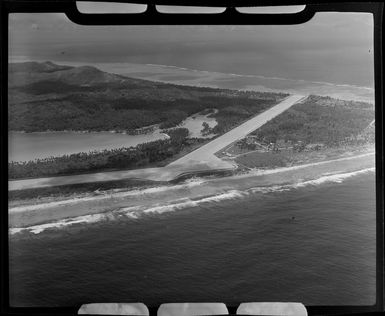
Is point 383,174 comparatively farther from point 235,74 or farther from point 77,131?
point 77,131

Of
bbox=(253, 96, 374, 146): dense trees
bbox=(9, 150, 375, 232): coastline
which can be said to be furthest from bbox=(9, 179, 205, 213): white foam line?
bbox=(253, 96, 374, 146): dense trees

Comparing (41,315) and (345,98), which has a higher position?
(345,98)

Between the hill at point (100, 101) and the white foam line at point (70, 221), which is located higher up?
the hill at point (100, 101)

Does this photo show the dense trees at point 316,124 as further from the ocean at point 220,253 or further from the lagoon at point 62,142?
the lagoon at point 62,142

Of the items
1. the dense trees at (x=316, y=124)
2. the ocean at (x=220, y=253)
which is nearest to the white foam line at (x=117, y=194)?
the ocean at (x=220, y=253)

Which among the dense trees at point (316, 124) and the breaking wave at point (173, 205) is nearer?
the breaking wave at point (173, 205)

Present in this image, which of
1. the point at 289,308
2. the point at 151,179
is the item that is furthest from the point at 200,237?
the point at 289,308

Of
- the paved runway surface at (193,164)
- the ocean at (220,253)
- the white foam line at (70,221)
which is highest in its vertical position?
the paved runway surface at (193,164)

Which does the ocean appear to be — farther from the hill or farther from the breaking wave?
the hill
